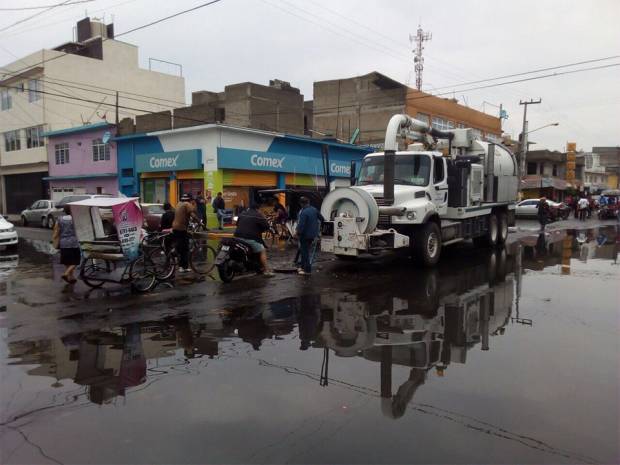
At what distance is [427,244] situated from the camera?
37.5ft

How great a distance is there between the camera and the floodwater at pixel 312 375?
3.64m

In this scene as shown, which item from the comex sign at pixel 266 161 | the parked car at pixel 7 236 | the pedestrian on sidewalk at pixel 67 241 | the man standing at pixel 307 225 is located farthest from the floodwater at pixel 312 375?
the comex sign at pixel 266 161

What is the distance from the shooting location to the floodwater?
364cm

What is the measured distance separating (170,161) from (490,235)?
16.4 m

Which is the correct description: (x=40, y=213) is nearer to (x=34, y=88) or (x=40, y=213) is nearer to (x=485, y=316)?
(x=34, y=88)

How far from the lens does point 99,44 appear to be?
40.8 meters

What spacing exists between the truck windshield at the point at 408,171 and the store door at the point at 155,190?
16688 millimetres

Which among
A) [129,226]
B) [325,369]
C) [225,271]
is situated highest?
[129,226]

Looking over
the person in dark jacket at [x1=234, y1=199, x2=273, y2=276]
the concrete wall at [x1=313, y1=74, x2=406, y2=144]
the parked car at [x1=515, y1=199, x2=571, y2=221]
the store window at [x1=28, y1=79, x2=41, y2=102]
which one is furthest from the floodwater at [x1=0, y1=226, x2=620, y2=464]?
the store window at [x1=28, y1=79, x2=41, y2=102]

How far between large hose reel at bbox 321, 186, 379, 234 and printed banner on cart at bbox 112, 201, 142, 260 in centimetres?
416

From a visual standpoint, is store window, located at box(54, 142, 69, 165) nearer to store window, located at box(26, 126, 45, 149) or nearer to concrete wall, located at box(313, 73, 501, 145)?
store window, located at box(26, 126, 45, 149)

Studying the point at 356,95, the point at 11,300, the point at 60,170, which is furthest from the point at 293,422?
the point at 356,95

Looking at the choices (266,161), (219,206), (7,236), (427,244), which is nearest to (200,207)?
(219,206)

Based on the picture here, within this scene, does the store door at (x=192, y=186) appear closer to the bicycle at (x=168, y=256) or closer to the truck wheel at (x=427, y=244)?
the bicycle at (x=168, y=256)
